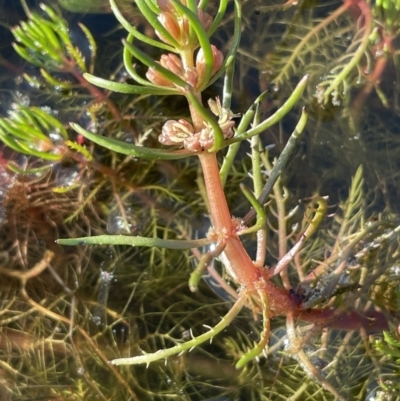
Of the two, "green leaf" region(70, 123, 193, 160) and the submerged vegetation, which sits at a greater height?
"green leaf" region(70, 123, 193, 160)

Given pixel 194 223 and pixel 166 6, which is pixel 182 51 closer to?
pixel 166 6

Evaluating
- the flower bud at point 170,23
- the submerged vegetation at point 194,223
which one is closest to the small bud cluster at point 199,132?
the flower bud at point 170,23

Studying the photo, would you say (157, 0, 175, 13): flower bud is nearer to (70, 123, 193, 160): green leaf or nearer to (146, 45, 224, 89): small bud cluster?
(146, 45, 224, 89): small bud cluster

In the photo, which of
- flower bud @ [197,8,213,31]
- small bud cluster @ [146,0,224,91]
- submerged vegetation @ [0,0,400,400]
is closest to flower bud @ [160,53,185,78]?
small bud cluster @ [146,0,224,91]

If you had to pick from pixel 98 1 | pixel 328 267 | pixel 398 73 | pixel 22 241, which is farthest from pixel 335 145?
pixel 22 241

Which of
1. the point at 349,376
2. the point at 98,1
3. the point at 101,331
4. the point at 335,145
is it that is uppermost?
the point at 98,1

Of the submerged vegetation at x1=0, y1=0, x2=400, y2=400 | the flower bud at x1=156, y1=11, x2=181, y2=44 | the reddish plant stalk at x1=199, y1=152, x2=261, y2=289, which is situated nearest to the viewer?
the flower bud at x1=156, y1=11, x2=181, y2=44

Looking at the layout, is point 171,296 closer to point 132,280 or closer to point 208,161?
point 132,280

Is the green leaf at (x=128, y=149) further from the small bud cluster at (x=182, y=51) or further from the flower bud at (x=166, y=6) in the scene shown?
the flower bud at (x=166, y=6)
